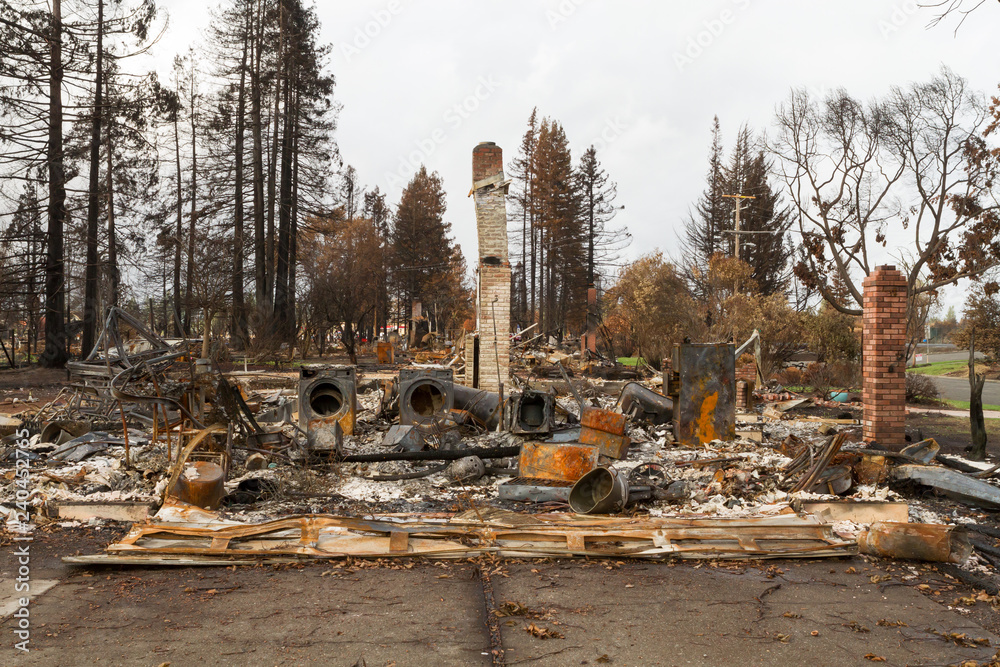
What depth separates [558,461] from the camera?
7.60 m

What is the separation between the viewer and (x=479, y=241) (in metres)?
13.1

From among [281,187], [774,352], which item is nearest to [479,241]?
[774,352]

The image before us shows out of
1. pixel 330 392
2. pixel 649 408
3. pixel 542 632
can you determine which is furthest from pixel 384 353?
pixel 542 632

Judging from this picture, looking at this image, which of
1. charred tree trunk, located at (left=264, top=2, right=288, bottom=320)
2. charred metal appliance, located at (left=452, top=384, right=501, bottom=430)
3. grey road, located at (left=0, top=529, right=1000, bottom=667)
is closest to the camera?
grey road, located at (left=0, top=529, right=1000, bottom=667)

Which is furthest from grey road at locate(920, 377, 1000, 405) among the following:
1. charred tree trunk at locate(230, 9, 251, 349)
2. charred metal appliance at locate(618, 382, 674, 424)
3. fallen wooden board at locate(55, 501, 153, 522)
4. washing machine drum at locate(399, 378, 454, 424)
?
charred tree trunk at locate(230, 9, 251, 349)

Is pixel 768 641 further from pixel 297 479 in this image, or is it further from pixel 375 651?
pixel 297 479

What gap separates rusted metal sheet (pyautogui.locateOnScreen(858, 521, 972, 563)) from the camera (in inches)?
201

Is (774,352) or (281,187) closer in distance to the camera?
→ (774,352)

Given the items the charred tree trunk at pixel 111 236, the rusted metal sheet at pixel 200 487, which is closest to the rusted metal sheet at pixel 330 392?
the rusted metal sheet at pixel 200 487

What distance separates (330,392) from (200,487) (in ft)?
12.6

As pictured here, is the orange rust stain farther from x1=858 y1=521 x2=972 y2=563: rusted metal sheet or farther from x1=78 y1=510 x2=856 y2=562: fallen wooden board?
x1=858 y1=521 x2=972 y2=563: rusted metal sheet

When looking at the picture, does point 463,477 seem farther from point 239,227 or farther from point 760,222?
point 760,222

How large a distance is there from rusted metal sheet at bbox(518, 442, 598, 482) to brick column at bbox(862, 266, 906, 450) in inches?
169

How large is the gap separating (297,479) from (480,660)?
179 inches
